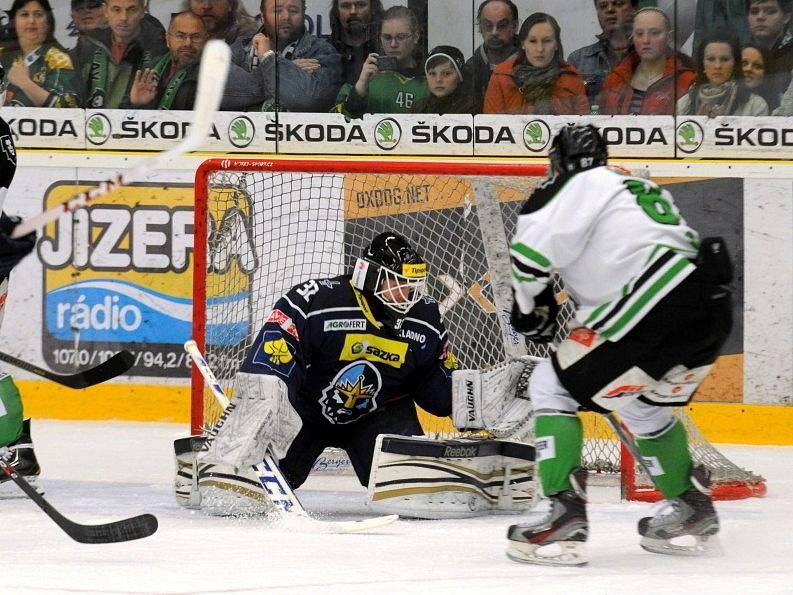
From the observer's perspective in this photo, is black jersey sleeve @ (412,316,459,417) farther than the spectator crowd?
No

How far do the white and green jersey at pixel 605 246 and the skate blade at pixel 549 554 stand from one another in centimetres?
46

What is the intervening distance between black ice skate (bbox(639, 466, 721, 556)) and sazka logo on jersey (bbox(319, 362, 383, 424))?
104 centimetres

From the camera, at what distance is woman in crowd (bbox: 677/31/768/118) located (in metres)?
5.79

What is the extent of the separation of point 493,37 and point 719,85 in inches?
35.1

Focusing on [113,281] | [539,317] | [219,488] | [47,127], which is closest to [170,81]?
[47,127]

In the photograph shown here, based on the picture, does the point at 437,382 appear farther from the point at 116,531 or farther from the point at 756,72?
the point at 756,72

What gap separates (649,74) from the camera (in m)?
5.88

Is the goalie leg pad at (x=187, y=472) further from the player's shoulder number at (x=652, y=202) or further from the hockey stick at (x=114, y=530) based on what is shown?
the player's shoulder number at (x=652, y=202)

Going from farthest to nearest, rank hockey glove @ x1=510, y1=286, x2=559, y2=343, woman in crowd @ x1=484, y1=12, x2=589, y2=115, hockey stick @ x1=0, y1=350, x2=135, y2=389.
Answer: woman in crowd @ x1=484, y1=12, x2=589, y2=115 → hockey stick @ x1=0, y1=350, x2=135, y2=389 → hockey glove @ x1=510, y1=286, x2=559, y2=343

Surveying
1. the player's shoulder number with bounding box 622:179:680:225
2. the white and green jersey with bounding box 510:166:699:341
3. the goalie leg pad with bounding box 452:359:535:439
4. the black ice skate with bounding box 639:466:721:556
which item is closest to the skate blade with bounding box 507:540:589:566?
the black ice skate with bounding box 639:466:721:556

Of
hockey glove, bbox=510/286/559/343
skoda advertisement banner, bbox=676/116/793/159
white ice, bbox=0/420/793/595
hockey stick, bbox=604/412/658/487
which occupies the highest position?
skoda advertisement banner, bbox=676/116/793/159

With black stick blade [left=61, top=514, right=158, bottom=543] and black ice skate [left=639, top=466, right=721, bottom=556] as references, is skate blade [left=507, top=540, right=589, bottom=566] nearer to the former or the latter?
black ice skate [left=639, top=466, right=721, bottom=556]

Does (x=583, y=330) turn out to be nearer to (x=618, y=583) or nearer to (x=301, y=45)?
(x=618, y=583)

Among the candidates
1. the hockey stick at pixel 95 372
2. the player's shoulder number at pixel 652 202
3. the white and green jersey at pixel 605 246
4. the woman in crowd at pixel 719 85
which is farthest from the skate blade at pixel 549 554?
the woman in crowd at pixel 719 85
